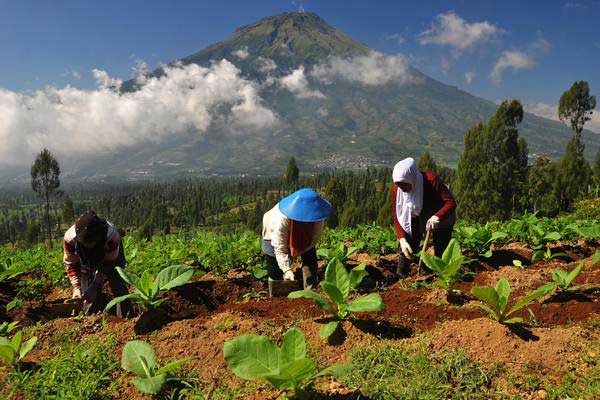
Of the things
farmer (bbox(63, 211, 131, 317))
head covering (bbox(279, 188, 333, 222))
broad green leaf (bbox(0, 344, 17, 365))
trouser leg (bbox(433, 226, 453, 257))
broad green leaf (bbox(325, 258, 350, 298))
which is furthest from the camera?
trouser leg (bbox(433, 226, 453, 257))

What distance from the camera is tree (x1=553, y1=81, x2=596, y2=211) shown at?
116 feet

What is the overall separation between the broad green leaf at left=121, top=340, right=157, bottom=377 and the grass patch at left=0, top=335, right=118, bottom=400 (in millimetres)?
220

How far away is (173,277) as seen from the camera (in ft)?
13.8

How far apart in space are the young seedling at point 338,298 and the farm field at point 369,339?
4 centimetres

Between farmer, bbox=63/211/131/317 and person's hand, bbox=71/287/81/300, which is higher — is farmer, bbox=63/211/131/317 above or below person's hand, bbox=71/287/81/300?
above

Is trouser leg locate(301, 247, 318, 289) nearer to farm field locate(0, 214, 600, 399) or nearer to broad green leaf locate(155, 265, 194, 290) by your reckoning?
farm field locate(0, 214, 600, 399)

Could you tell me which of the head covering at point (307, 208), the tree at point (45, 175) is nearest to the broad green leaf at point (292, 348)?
the head covering at point (307, 208)

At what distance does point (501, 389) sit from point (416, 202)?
333 cm

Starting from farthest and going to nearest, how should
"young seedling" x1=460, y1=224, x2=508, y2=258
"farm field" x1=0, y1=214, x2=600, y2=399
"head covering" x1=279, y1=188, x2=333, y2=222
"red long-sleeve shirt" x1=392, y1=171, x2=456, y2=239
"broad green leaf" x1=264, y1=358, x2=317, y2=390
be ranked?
"young seedling" x1=460, y1=224, x2=508, y2=258
"red long-sleeve shirt" x1=392, y1=171, x2=456, y2=239
"head covering" x1=279, y1=188, x2=333, y2=222
"farm field" x1=0, y1=214, x2=600, y2=399
"broad green leaf" x1=264, y1=358, x2=317, y2=390

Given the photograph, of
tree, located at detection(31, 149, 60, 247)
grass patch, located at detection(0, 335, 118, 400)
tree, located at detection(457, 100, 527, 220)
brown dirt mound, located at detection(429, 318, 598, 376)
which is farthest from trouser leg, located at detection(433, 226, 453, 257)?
tree, located at detection(31, 149, 60, 247)

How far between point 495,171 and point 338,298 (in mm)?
29288

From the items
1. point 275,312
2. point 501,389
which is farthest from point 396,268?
point 501,389

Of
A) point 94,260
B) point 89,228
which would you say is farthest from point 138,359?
point 94,260

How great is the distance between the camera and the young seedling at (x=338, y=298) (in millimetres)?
3213
